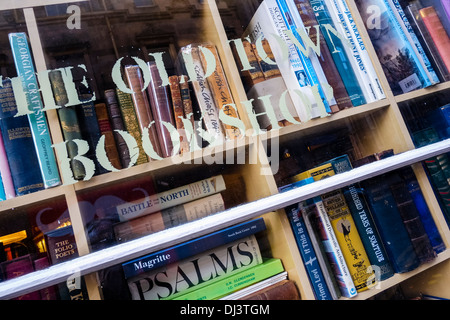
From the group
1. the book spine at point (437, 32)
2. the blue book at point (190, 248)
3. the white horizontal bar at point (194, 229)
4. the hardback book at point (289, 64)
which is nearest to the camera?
the white horizontal bar at point (194, 229)

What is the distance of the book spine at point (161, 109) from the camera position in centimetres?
70

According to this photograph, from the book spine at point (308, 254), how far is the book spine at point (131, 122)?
1.28 ft


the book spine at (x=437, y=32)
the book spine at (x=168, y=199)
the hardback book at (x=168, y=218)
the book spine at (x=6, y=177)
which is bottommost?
the hardback book at (x=168, y=218)

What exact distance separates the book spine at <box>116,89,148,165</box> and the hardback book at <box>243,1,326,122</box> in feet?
1.30

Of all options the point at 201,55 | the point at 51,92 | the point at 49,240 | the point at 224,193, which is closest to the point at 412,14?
the point at 201,55

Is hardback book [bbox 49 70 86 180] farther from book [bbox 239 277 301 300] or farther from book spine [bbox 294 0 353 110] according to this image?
book spine [bbox 294 0 353 110]

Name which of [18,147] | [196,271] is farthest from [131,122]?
[196,271]

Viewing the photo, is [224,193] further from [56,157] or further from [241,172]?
[56,157]

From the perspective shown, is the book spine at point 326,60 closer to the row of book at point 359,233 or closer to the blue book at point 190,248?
the row of book at point 359,233

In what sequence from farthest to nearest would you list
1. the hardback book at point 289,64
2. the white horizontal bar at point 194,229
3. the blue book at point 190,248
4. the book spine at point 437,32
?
the book spine at point 437,32, the hardback book at point 289,64, the blue book at point 190,248, the white horizontal bar at point 194,229

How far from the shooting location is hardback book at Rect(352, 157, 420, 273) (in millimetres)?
752

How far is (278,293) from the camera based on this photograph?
69cm

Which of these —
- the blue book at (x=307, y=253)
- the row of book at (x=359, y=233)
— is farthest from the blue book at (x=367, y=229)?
the blue book at (x=307, y=253)
